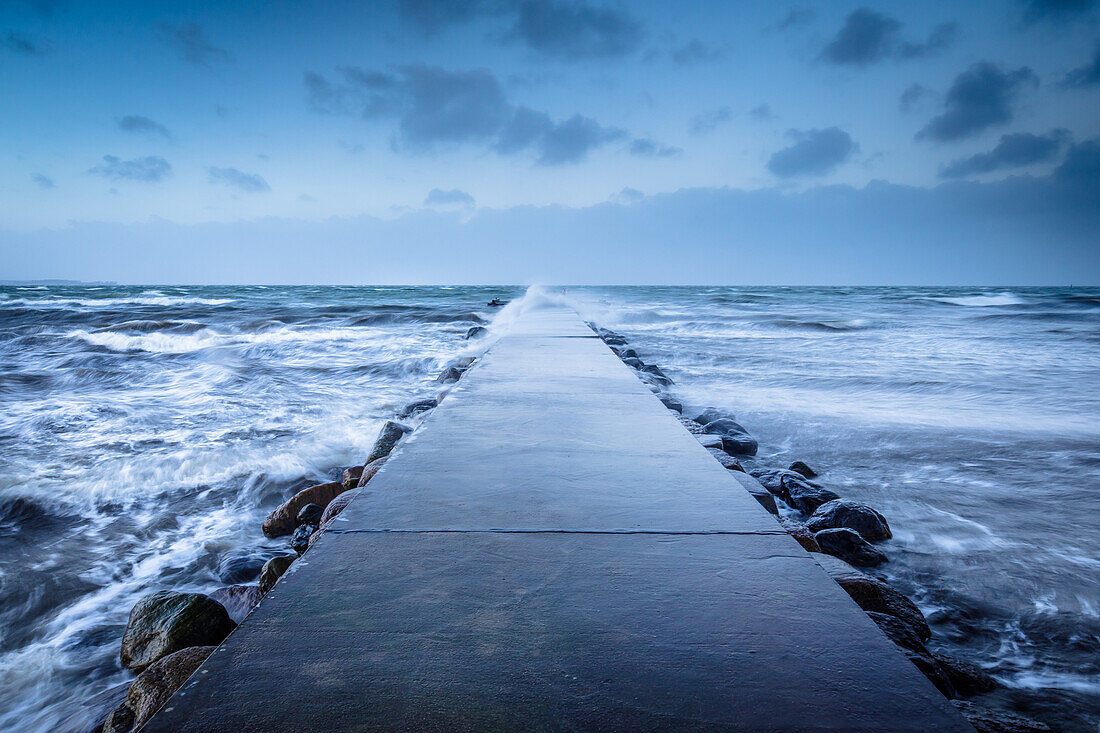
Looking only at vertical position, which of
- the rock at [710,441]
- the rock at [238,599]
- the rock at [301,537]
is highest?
the rock at [710,441]

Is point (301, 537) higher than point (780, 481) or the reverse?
the reverse

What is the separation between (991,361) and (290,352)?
1179cm

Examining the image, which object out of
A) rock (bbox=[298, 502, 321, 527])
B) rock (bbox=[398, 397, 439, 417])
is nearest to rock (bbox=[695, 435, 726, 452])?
rock (bbox=[298, 502, 321, 527])

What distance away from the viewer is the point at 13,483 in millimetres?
3438

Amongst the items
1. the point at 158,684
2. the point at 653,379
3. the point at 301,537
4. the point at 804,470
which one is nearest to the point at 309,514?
the point at 301,537

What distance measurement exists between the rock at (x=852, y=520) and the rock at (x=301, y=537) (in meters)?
2.28

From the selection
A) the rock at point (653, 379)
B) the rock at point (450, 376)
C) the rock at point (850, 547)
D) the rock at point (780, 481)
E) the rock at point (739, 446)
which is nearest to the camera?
the rock at point (850, 547)

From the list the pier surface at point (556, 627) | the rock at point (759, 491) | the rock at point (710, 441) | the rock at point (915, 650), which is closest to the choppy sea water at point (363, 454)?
the rock at point (915, 650)

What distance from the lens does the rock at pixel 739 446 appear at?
383cm

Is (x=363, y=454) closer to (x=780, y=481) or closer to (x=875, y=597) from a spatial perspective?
(x=780, y=481)

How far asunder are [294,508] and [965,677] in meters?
2.75

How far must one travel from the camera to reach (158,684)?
1.28m

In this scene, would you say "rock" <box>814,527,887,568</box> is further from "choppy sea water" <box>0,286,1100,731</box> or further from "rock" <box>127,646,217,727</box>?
"rock" <box>127,646,217,727</box>

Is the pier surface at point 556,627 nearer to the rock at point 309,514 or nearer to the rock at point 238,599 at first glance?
the rock at point 238,599
